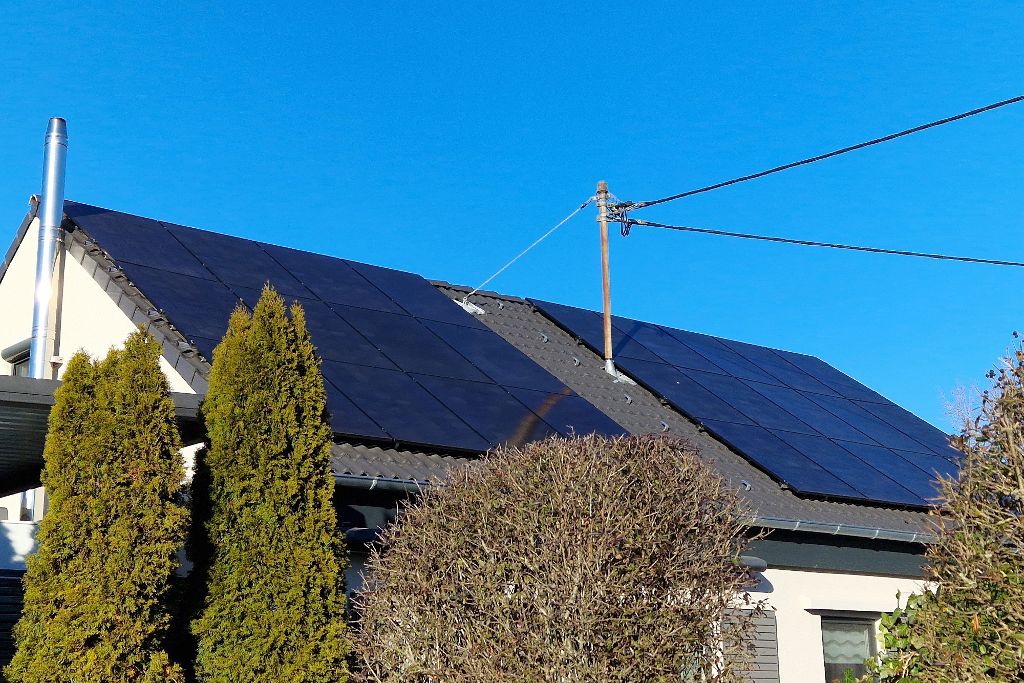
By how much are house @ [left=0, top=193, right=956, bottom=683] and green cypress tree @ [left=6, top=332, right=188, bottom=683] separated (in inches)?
19.3

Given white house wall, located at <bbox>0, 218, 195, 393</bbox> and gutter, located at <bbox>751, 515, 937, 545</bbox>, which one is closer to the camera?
white house wall, located at <bbox>0, 218, 195, 393</bbox>

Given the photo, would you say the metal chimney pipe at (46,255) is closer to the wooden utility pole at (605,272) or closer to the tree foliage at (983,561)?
the wooden utility pole at (605,272)

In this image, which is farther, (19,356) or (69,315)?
(19,356)

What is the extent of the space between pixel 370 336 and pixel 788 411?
673 centimetres

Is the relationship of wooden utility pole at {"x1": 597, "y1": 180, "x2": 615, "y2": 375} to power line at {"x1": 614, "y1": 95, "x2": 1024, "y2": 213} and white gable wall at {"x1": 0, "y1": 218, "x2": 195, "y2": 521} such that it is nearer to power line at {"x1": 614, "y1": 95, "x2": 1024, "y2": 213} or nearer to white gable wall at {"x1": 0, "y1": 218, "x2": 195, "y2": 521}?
power line at {"x1": 614, "y1": 95, "x2": 1024, "y2": 213}

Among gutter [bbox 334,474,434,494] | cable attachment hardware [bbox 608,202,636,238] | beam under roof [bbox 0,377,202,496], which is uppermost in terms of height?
cable attachment hardware [bbox 608,202,636,238]

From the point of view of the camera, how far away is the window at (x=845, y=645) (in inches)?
480

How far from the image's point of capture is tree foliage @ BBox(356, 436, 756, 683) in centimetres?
676

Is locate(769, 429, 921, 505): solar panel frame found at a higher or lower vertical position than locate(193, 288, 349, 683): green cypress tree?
higher

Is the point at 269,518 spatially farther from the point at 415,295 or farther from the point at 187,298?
the point at 415,295

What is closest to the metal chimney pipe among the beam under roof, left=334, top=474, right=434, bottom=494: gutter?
the beam under roof

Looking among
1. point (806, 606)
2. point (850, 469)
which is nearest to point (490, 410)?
point (806, 606)

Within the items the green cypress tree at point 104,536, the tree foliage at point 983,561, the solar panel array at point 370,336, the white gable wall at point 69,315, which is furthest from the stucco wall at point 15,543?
the tree foliage at point 983,561

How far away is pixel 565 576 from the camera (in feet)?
22.2
